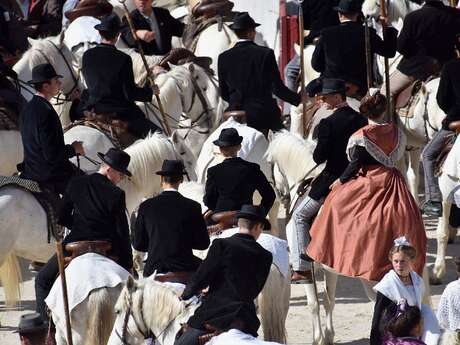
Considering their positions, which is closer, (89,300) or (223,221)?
(89,300)

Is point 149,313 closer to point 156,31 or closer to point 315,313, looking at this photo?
point 315,313

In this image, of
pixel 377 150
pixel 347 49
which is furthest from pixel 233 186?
pixel 347 49

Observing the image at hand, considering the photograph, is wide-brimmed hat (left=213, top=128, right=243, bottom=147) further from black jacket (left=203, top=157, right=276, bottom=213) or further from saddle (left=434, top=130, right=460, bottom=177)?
saddle (left=434, top=130, right=460, bottom=177)

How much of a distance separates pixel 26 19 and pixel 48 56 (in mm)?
4517

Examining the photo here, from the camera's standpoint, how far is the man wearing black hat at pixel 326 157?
15352 mm

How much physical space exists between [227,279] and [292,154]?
13.3ft

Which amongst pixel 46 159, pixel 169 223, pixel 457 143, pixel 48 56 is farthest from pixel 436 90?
pixel 169 223

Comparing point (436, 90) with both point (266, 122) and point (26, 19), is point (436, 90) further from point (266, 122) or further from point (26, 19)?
point (26, 19)

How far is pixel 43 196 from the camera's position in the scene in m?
16.0

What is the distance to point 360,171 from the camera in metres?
14.9

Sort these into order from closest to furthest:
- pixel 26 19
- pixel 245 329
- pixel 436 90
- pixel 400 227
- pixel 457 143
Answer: pixel 245 329 < pixel 400 227 < pixel 457 143 < pixel 436 90 < pixel 26 19

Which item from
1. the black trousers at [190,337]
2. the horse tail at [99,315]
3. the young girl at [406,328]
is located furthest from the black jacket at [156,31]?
the young girl at [406,328]

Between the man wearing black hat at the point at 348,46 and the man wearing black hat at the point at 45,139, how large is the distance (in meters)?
3.64

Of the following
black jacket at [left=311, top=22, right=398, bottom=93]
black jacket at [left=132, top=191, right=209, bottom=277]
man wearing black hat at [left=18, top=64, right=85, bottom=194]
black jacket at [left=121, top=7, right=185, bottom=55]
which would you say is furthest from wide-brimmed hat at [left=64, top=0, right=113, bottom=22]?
black jacket at [left=132, top=191, right=209, bottom=277]
